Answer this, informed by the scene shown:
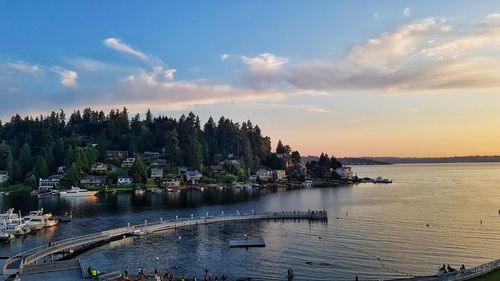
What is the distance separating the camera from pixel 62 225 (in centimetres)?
9669

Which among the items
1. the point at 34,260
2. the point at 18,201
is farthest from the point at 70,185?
the point at 34,260

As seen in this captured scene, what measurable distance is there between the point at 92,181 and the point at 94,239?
11160 cm

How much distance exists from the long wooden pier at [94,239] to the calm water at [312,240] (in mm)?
3012

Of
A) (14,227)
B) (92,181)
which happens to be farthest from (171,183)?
(14,227)

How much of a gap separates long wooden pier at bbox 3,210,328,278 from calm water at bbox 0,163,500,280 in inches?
119

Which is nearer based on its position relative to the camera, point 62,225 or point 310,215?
point 62,225

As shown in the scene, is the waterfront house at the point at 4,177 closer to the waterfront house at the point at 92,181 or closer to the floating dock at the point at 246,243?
the waterfront house at the point at 92,181

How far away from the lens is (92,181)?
180000mm

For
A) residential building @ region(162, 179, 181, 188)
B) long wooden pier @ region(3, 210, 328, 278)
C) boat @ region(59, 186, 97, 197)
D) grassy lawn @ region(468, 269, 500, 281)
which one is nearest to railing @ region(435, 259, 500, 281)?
grassy lawn @ region(468, 269, 500, 281)

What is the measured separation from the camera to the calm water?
198ft

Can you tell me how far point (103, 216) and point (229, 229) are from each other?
35.6 meters

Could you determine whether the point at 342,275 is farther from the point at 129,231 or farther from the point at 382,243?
the point at 129,231

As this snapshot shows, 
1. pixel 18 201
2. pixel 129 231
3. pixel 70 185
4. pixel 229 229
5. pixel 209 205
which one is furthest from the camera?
pixel 70 185

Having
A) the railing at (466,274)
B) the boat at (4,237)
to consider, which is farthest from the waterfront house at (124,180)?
the railing at (466,274)
